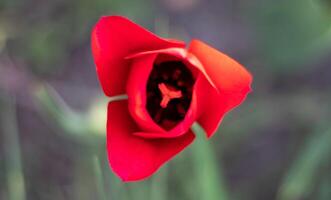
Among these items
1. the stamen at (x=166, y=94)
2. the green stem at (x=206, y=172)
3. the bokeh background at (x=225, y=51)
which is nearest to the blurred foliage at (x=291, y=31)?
the bokeh background at (x=225, y=51)

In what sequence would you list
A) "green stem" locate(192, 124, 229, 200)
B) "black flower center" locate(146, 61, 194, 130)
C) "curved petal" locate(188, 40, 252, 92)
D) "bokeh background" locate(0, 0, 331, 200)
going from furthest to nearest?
1. "bokeh background" locate(0, 0, 331, 200)
2. "green stem" locate(192, 124, 229, 200)
3. "black flower center" locate(146, 61, 194, 130)
4. "curved petal" locate(188, 40, 252, 92)

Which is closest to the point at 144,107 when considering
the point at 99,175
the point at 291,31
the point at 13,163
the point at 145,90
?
the point at 145,90

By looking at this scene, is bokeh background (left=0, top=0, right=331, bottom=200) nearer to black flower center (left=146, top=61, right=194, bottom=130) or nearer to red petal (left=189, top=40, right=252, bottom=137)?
black flower center (left=146, top=61, right=194, bottom=130)

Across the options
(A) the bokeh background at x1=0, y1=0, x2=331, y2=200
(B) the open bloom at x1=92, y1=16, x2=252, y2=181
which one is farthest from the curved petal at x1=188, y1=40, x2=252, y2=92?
(A) the bokeh background at x1=0, y1=0, x2=331, y2=200

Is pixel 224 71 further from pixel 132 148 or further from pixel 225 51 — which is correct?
pixel 225 51

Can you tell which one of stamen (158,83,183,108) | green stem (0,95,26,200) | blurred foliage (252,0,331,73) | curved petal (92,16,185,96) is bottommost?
green stem (0,95,26,200)

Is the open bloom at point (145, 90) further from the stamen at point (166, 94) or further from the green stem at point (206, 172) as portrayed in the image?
the green stem at point (206, 172)

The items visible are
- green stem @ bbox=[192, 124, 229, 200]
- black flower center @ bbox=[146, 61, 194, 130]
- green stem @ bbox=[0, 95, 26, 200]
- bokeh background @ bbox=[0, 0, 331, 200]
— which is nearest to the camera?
black flower center @ bbox=[146, 61, 194, 130]

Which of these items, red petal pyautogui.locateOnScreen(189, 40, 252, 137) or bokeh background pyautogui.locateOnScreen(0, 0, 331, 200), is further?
bokeh background pyautogui.locateOnScreen(0, 0, 331, 200)
